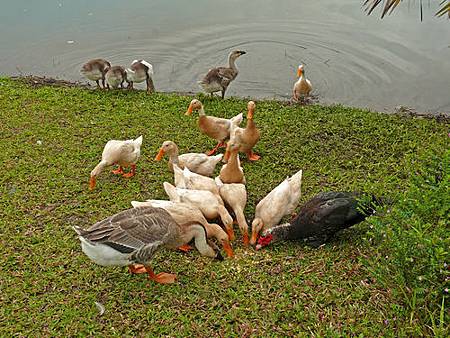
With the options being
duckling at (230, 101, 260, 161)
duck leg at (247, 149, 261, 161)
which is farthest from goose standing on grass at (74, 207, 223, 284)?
duck leg at (247, 149, 261, 161)

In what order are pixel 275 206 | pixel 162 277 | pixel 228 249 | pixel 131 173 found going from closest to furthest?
pixel 162 277 < pixel 228 249 < pixel 275 206 < pixel 131 173

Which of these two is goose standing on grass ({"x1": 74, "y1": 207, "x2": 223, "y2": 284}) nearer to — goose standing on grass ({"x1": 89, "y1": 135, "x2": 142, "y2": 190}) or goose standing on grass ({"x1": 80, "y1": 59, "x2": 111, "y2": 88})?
goose standing on grass ({"x1": 89, "y1": 135, "x2": 142, "y2": 190})

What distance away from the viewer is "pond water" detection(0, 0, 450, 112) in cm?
957

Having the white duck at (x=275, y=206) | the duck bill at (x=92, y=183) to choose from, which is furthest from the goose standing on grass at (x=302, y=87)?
the duck bill at (x=92, y=183)

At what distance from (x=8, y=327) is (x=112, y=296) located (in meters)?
0.89

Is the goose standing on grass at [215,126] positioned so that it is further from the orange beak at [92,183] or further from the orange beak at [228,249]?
the orange beak at [228,249]

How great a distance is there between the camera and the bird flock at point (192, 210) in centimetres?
451

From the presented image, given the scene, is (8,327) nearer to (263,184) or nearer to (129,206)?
(129,206)

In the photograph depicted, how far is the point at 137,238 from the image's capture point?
454 centimetres

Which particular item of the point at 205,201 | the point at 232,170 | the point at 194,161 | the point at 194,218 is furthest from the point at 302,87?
the point at 194,218

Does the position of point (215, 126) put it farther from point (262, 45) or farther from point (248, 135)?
point (262, 45)

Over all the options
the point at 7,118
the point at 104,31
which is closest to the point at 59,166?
the point at 7,118

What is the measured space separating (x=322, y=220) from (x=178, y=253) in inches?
58.5

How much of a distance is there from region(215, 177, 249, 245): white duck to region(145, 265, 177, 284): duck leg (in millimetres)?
968
